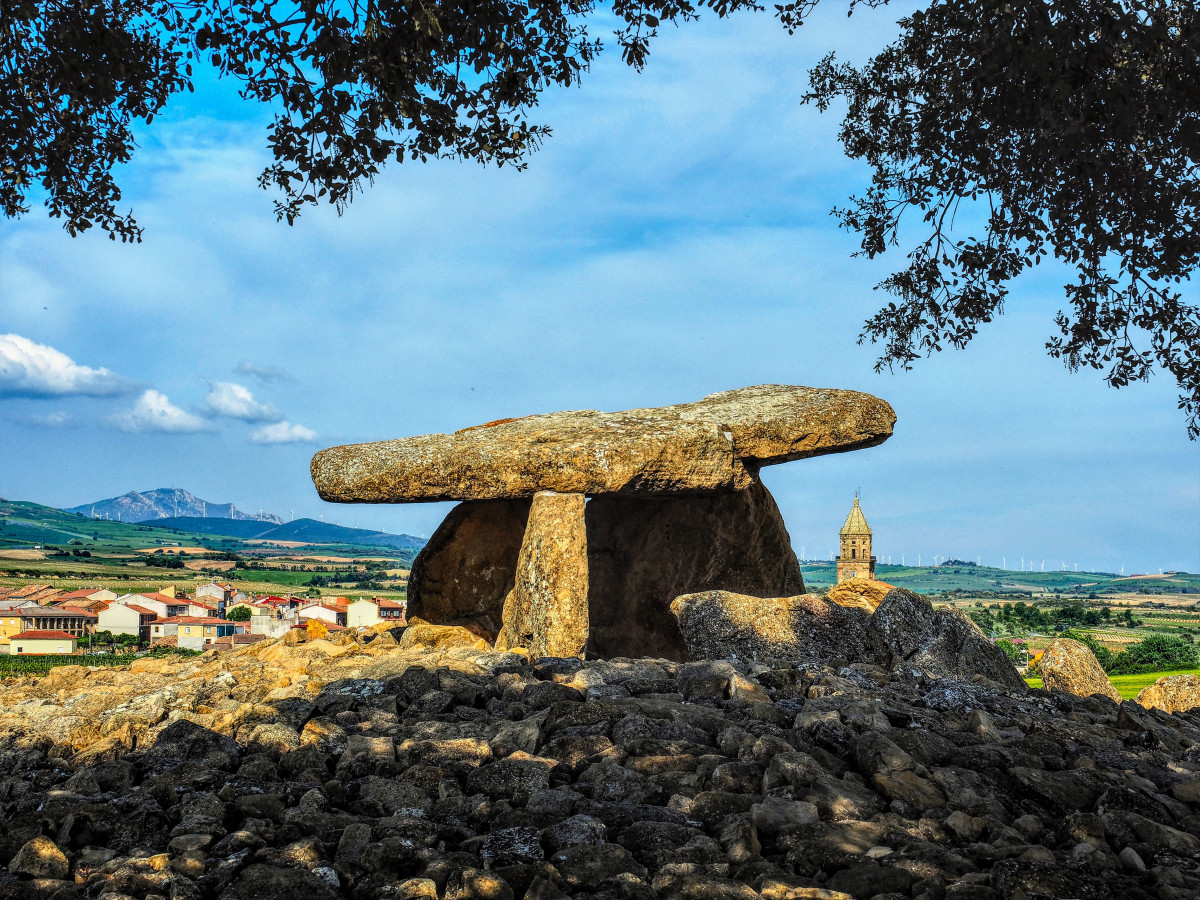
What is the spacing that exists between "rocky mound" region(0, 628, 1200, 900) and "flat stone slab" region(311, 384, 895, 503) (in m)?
3.74

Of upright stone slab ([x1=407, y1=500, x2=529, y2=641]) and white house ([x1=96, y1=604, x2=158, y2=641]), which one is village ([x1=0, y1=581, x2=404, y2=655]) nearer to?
white house ([x1=96, y1=604, x2=158, y2=641])

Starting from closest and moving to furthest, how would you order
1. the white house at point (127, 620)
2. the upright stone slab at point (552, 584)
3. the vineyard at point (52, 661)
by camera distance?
the upright stone slab at point (552, 584)
the vineyard at point (52, 661)
the white house at point (127, 620)

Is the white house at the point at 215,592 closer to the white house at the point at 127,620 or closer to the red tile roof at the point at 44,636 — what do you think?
the white house at the point at 127,620

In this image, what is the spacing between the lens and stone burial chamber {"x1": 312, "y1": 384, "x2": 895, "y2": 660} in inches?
412

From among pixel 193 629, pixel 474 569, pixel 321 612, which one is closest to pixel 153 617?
pixel 193 629

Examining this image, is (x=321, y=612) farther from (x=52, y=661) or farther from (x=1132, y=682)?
(x=1132, y=682)

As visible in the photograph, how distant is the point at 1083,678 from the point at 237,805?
727cm

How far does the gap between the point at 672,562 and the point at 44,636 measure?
50.8 ft

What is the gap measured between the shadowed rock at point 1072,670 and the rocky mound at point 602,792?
1.33 meters

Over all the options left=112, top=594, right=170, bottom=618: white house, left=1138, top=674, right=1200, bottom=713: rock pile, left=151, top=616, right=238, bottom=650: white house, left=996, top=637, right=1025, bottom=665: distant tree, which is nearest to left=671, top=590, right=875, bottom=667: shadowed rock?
left=996, top=637, right=1025, bottom=665: distant tree

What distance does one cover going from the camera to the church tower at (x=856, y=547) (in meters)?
52.8

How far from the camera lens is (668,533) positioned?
12656 millimetres

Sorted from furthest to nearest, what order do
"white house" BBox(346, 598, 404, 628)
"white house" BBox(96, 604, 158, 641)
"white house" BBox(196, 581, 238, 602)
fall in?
"white house" BBox(196, 581, 238, 602), "white house" BBox(346, 598, 404, 628), "white house" BBox(96, 604, 158, 641)

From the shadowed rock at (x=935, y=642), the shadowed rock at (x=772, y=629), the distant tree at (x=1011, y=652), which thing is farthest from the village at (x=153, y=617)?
the shadowed rock at (x=935, y=642)
